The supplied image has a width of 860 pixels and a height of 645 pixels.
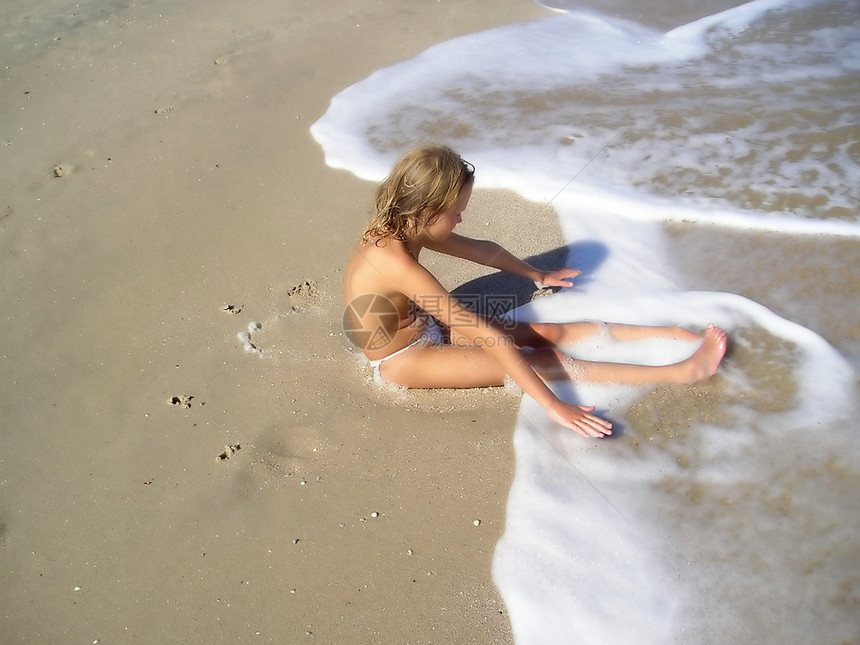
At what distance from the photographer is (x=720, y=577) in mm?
2189

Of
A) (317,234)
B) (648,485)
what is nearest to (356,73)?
(317,234)

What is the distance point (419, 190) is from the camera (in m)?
2.50

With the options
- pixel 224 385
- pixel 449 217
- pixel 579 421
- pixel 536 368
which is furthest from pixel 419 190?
pixel 224 385

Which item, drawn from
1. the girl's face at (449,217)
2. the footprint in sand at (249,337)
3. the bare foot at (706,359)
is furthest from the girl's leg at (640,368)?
the footprint in sand at (249,337)

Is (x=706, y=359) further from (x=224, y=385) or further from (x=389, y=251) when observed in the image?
(x=224, y=385)

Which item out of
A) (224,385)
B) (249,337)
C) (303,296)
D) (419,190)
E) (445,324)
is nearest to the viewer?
(419,190)

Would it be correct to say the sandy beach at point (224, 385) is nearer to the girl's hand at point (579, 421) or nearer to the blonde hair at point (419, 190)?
the girl's hand at point (579, 421)

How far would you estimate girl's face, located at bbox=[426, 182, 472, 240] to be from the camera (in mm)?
2551

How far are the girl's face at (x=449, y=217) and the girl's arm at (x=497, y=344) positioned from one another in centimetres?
16

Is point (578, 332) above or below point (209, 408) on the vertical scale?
below

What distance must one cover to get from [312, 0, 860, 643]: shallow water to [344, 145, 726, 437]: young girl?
0.10 meters

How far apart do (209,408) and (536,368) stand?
1391 millimetres

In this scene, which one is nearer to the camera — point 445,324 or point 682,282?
point 445,324

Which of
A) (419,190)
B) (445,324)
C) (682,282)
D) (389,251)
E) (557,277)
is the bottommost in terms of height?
(682,282)
